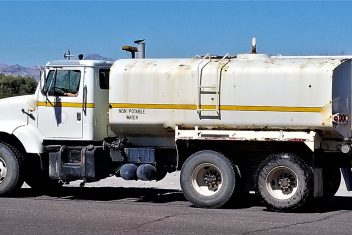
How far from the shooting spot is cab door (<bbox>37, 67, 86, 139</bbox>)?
15125 millimetres

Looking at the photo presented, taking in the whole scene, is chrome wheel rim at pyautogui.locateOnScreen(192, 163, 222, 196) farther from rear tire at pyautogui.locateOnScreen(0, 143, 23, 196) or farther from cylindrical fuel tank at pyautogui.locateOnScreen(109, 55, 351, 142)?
rear tire at pyautogui.locateOnScreen(0, 143, 23, 196)

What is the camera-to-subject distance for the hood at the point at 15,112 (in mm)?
15430

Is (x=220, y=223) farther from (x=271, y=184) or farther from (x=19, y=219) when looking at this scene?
(x=19, y=219)

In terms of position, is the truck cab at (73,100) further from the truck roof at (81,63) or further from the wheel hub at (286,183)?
the wheel hub at (286,183)

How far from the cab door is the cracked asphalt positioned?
1.39 m

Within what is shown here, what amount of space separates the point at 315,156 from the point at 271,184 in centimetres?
94

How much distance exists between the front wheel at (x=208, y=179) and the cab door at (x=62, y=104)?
258cm

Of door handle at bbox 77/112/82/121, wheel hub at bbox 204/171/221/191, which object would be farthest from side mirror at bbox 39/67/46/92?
wheel hub at bbox 204/171/221/191

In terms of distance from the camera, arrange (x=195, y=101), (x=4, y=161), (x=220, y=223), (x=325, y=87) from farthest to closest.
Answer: (x=4, y=161)
(x=195, y=101)
(x=325, y=87)
(x=220, y=223)

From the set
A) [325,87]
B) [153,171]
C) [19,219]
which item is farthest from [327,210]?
[19,219]

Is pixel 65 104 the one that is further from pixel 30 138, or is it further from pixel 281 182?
pixel 281 182

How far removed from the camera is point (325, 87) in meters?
12.9

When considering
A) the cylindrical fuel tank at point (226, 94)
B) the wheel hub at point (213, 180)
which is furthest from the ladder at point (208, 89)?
the wheel hub at point (213, 180)

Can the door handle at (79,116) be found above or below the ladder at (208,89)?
below
